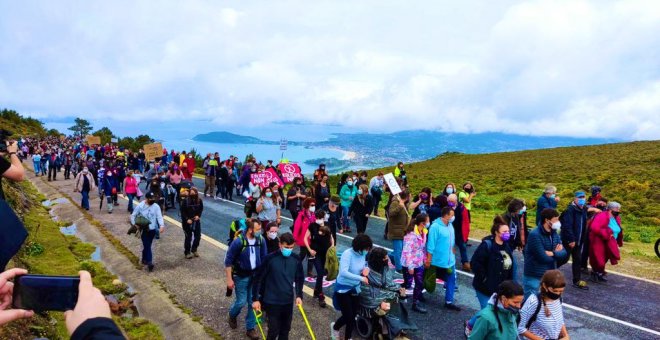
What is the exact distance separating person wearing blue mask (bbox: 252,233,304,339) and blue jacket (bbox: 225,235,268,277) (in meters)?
0.87

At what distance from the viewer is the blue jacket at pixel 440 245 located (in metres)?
8.58

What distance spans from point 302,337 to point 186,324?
7.31ft

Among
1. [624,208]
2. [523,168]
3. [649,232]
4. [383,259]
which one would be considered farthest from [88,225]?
[523,168]

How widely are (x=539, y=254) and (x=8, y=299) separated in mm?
7224

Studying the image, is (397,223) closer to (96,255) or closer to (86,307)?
(96,255)

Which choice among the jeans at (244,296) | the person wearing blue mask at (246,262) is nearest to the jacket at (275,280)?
the person wearing blue mask at (246,262)

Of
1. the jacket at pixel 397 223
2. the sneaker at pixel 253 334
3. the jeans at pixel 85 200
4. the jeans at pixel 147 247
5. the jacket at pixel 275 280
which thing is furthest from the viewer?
the jeans at pixel 85 200

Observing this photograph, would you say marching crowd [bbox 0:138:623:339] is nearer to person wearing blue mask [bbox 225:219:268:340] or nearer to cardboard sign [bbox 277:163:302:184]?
person wearing blue mask [bbox 225:219:268:340]

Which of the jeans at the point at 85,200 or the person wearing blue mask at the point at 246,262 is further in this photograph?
the jeans at the point at 85,200

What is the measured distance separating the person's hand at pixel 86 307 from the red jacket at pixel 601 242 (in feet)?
38.2

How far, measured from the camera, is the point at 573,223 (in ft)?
34.3

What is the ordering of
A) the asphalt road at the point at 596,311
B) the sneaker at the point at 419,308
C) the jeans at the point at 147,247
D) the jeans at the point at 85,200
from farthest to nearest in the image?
the jeans at the point at 85,200, the jeans at the point at 147,247, the sneaker at the point at 419,308, the asphalt road at the point at 596,311

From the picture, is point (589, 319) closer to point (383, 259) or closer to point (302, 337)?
point (383, 259)

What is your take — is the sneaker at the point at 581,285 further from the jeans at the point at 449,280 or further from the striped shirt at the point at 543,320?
the striped shirt at the point at 543,320
